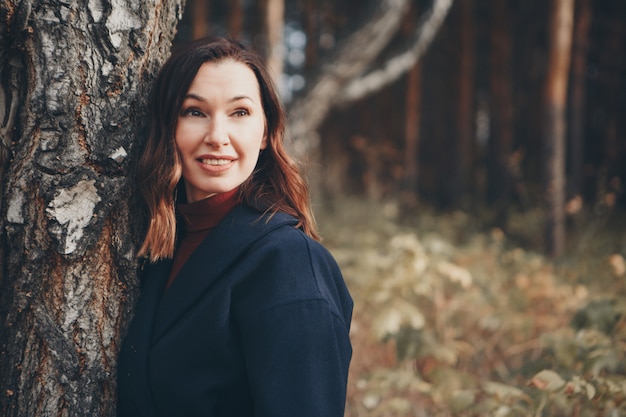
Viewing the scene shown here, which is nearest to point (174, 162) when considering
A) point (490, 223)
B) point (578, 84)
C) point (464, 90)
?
point (490, 223)

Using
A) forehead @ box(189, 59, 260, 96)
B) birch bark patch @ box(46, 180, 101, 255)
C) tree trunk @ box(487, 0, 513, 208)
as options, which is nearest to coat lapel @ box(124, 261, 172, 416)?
birch bark patch @ box(46, 180, 101, 255)

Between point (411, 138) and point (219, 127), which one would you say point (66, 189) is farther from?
point (411, 138)

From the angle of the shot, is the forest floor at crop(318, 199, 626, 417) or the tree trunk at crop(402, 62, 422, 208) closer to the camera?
the forest floor at crop(318, 199, 626, 417)

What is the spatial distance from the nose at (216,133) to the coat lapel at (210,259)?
22cm

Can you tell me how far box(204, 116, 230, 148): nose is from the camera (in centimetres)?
169

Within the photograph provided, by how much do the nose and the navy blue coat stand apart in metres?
0.21

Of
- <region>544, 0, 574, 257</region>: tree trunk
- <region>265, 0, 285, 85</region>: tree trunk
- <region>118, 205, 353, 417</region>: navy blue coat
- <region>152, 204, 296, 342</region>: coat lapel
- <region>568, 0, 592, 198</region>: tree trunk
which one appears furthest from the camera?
<region>568, 0, 592, 198</region>: tree trunk

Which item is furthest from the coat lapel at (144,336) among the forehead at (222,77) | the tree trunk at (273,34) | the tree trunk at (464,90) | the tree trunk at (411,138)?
the tree trunk at (464,90)

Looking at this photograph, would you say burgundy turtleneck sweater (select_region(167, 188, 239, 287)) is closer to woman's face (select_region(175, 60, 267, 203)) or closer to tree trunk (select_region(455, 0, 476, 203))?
woman's face (select_region(175, 60, 267, 203))

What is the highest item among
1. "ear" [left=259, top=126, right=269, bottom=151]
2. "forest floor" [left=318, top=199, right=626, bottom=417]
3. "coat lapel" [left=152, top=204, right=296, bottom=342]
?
"ear" [left=259, top=126, right=269, bottom=151]

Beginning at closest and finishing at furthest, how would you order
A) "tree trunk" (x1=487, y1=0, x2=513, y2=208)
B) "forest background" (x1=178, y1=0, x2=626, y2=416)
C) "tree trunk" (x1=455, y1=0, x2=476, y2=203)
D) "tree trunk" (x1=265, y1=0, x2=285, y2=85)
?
1. "forest background" (x1=178, y1=0, x2=626, y2=416)
2. "tree trunk" (x1=265, y1=0, x2=285, y2=85)
3. "tree trunk" (x1=487, y1=0, x2=513, y2=208)
4. "tree trunk" (x1=455, y1=0, x2=476, y2=203)

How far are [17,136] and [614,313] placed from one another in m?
2.61

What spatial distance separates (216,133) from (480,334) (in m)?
3.15

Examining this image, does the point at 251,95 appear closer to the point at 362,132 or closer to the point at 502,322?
the point at 502,322
